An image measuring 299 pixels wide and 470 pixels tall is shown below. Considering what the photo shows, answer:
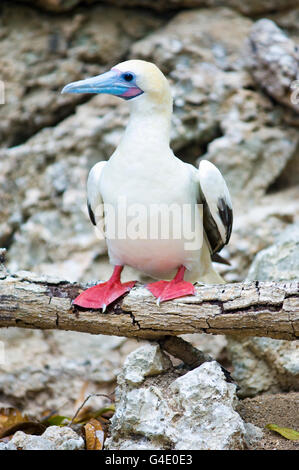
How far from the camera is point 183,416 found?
10.9 ft

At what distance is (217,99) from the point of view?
20.4 feet

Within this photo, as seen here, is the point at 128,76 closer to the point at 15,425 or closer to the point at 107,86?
the point at 107,86

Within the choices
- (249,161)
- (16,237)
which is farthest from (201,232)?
(16,237)

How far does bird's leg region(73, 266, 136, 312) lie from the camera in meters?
3.76

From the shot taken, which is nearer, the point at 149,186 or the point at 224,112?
the point at 149,186

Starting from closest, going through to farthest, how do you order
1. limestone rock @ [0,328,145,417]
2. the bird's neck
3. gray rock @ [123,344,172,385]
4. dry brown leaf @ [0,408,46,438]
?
gray rock @ [123,344,172,385] < the bird's neck < dry brown leaf @ [0,408,46,438] < limestone rock @ [0,328,145,417]

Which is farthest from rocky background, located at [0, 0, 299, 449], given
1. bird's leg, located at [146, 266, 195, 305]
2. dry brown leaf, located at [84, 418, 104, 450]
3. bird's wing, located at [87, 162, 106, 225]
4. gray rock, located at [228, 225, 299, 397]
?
dry brown leaf, located at [84, 418, 104, 450]

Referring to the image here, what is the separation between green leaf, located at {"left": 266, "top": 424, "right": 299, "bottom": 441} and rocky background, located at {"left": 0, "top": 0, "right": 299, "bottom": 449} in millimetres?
1968

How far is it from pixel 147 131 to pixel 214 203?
0.69 meters

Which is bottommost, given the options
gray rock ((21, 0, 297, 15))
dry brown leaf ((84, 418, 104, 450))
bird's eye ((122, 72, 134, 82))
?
dry brown leaf ((84, 418, 104, 450))

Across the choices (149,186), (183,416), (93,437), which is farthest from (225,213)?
(93,437)

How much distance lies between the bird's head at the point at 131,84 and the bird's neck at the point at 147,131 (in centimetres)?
7

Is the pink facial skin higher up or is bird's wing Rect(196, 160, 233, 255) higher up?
the pink facial skin

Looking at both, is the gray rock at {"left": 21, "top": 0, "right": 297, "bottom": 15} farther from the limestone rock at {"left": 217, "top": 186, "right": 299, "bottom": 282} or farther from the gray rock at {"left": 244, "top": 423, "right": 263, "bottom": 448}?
the gray rock at {"left": 244, "top": 423, "right": 263, "bottom": 448}
